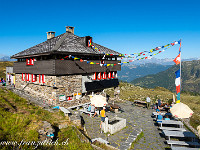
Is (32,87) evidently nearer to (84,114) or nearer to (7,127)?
(84,114)

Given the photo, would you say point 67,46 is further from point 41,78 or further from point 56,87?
point 41,78

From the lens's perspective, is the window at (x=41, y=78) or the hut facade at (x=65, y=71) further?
the window at (x=41, y=78)

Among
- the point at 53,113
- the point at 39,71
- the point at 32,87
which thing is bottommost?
the point at 53,113

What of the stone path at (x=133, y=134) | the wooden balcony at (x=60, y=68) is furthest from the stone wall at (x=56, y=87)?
the stone path at (x=133, y=134)

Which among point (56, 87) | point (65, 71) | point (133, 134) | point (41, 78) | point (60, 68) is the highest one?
point (60, 68)

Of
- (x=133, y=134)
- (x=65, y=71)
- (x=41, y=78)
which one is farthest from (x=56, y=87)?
(x=133, y=134)

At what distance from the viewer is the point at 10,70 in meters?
27.8

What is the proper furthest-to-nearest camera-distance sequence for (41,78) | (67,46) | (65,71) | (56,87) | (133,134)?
(41,78) → (67,46) → (65,71) → (56,87) → (133,134)

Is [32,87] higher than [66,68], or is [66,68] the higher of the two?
[66,68]

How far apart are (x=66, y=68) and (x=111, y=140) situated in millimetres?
9710

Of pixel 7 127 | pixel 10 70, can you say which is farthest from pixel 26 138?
pixel 10 70

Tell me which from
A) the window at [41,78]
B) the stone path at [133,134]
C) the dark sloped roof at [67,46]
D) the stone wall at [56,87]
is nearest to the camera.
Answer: the stone path at [133,134]

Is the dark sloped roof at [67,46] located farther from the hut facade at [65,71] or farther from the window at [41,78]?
the window at [41,78]

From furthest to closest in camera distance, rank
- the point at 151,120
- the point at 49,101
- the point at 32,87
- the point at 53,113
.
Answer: the point at 32,87 → the point at 49,101 → the point at 151,120 → the point at 53,113
